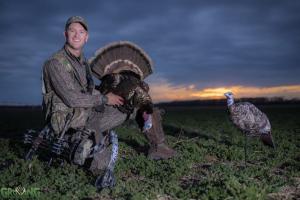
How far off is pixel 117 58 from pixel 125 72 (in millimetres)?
337

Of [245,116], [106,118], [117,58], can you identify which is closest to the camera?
[106,118]

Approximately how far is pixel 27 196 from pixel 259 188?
362 cm

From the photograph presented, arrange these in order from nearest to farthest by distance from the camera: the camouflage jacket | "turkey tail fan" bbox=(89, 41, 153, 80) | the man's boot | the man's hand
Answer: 1. the camouflage jacket
2. the man's hand
3. "turkey tail fan" bbox=(89, 41, 153, 80)
4. the man's boot

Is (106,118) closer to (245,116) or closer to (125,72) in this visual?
(125,72)

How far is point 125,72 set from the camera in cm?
757

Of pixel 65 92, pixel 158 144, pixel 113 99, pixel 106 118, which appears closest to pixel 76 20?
pixel 65 92

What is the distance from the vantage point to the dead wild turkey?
694cm

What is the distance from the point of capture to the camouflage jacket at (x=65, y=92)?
613 centimetres

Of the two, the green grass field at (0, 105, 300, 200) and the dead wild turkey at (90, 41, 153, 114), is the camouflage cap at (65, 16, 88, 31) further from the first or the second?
the green grass field at (0, 105, 300, 200)

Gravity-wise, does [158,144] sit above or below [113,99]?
below

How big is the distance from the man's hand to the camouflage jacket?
8.9 inches

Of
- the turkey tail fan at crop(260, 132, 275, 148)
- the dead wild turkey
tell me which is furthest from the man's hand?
the turkey tail fan at crop(260, 132, 275, 148)

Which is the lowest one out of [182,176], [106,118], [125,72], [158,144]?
[182,176]

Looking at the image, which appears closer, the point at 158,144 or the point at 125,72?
the point at 125,72
